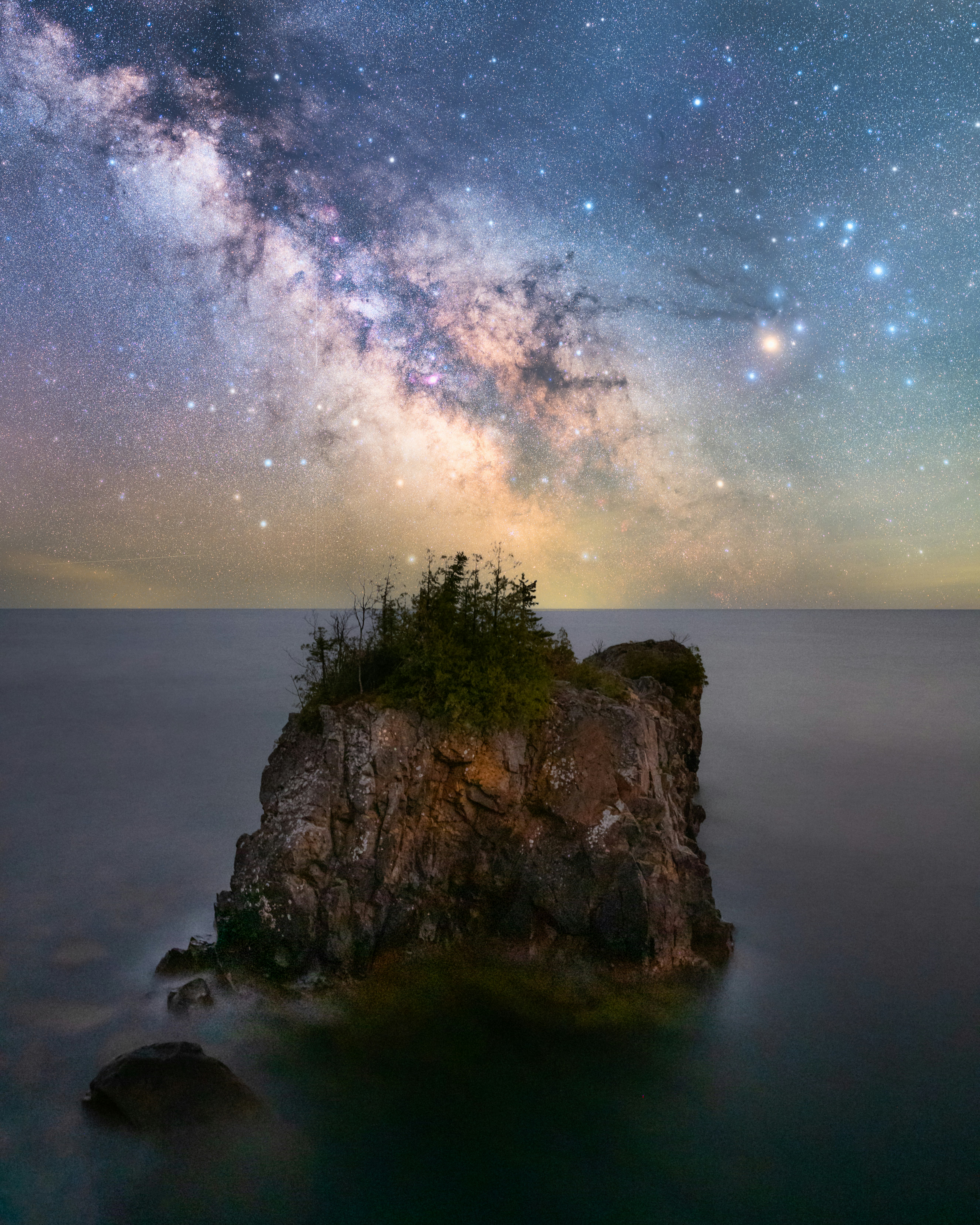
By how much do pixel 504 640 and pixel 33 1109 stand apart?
1444 cm

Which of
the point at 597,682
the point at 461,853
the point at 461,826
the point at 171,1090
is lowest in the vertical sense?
the point at 171,1090

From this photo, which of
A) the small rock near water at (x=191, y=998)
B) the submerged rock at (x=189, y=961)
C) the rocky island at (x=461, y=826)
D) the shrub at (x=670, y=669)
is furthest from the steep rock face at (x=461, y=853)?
the shrub at (x=670, y=669)

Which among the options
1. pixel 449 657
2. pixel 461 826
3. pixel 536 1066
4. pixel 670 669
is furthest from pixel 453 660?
pixel 670 669

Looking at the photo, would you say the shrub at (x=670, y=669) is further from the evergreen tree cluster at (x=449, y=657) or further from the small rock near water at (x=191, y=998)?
the small rock near water at (x=191, y=998)

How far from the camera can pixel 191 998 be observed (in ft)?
57.9

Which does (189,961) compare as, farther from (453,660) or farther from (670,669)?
(670,669)

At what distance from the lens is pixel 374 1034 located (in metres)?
16.3

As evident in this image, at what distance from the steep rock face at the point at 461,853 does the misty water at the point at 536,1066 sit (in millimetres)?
1657

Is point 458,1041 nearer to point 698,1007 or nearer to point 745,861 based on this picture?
point 698,1007

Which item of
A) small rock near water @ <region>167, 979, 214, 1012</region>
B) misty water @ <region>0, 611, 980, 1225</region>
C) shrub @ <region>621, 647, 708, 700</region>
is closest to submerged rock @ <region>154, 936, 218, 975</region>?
misty water @ <region>0, 611, 980, 1225</region>

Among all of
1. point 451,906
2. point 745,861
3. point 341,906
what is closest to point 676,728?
point 745,861

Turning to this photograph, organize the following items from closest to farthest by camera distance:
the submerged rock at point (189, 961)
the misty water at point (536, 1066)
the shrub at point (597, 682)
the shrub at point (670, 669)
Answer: the misty water at point (536, 1066), the submerged rock at point (189, 961), the shrub at point (597, 682), the shrub at point (670, 669)

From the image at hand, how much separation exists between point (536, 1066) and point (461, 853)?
535cm

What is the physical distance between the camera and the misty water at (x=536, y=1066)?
1281 cm
